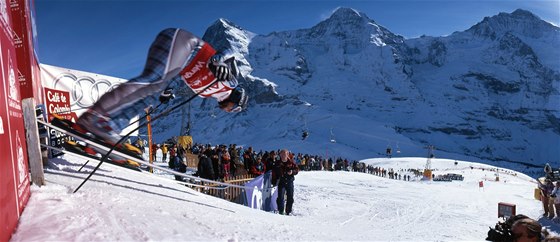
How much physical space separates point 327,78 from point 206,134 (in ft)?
225

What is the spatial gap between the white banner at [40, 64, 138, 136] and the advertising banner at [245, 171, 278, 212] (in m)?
2.79

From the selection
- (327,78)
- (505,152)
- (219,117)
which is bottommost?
(505,152)

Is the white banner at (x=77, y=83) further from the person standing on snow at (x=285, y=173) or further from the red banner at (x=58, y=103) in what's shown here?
the person standing on snow at (x=285, y=173)

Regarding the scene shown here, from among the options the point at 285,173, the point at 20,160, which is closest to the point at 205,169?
the point at 285,173

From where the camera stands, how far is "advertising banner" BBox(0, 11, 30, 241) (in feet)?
9.16

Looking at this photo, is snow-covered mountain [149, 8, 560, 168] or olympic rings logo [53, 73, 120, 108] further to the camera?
snow-covered mountain [149, 8, 560, 168]

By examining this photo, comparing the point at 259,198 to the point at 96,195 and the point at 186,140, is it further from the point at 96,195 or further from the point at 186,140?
the point at 186,140

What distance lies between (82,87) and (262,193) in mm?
4506

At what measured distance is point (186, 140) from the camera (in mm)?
23141

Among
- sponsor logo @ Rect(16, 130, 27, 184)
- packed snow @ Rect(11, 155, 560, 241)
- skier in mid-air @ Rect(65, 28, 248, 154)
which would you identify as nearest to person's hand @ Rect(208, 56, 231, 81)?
skier in mid-air @ Rect(65, 28, 248, 154)

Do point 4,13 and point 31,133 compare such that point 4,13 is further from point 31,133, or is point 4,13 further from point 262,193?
point 262,193

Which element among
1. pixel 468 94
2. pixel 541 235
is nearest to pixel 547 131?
pixel 468 94

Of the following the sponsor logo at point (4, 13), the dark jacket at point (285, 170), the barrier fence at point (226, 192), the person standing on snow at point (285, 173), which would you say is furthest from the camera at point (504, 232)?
the barrier fence at point (226, 192)

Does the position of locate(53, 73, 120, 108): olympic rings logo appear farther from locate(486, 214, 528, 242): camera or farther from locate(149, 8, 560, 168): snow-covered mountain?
locate(149, 8, 560, 168): snow-covered mountain
